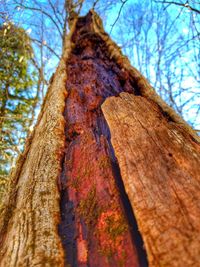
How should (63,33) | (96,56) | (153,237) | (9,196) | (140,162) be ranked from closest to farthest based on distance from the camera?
(153,237), (140,162), (9,196), (96,56), (63,33)

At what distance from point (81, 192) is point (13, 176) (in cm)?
53

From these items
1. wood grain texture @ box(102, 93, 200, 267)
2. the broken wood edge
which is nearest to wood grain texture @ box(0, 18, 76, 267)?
wood grain texture @ box(102, 93, 200, 267)

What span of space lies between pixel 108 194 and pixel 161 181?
25cm

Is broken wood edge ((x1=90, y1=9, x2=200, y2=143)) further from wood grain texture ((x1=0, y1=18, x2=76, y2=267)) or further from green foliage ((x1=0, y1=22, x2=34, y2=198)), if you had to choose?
green foliage ((x1=0, y1=22, x2=34, y2=198))

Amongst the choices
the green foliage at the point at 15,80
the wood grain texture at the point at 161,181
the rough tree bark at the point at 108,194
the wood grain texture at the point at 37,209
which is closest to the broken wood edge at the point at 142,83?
the rough tree bark at the point at 108,194

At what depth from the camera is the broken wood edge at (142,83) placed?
1235 millimetres

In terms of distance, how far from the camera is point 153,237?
1.90 feet

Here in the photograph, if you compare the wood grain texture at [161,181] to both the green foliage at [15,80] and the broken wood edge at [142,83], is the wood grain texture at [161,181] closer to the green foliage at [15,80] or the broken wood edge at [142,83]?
the broken wood edge at [142,83]

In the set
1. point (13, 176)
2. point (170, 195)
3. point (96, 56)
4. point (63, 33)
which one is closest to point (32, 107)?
point (63, 33)

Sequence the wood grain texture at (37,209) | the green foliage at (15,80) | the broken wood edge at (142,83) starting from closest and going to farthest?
the wood grain texture at (37,209)
the broken wood edge at (142,83)
the green foliage at (15,80)

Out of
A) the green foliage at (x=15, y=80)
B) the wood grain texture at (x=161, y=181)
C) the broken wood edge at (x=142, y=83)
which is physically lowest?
the wood grain texture at (x=161, y=181)

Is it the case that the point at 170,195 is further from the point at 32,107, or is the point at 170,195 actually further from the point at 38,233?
the point at 32,107

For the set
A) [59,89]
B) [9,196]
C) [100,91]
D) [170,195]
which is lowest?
[170,195]

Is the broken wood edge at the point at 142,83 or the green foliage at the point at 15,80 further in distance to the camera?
the green foliage at the point at 15,80
